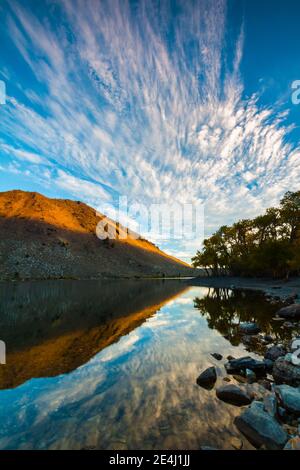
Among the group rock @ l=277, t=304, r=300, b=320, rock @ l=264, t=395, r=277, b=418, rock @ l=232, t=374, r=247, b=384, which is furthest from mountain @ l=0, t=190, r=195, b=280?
rock @ l=264, t=395, r=277, b=418

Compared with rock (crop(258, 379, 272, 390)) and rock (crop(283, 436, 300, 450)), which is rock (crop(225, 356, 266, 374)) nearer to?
rock (crop(258, 379, 272, 390))

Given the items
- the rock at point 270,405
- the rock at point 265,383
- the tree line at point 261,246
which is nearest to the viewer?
the rock at point 270,405

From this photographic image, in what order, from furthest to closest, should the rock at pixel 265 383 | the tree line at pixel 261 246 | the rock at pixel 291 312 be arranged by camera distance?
the tree line at pixel 261 246, the rock at pixel 291 312, the rock at pixel 265 383

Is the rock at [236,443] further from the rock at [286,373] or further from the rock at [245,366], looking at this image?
the rock at [245,366]

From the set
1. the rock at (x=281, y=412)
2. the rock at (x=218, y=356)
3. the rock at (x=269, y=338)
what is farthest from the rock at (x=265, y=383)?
the rock at (x=269, y=338)

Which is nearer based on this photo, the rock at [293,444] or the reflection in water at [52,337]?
the rock at [293,444]

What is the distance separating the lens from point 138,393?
26.4ft

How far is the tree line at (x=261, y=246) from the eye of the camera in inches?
2293

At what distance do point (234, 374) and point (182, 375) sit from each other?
2177 mm

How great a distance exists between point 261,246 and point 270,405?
66998mm

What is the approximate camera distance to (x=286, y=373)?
28.3 ft

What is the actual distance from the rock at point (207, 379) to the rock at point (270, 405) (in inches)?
79.9

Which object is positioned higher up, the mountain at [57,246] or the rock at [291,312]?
the mountain at [57,246]
